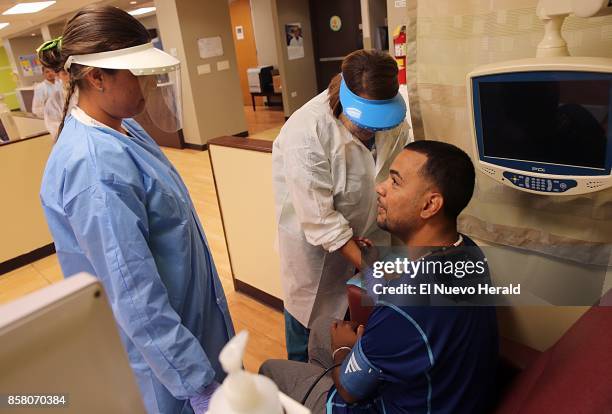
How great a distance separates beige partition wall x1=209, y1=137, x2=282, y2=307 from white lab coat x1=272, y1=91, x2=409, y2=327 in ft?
1.79

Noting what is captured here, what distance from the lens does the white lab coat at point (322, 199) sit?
139cm

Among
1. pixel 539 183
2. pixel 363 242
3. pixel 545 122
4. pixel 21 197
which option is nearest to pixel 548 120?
pixel 545 122

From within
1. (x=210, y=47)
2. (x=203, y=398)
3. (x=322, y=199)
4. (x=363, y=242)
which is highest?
(x=210, y=47)

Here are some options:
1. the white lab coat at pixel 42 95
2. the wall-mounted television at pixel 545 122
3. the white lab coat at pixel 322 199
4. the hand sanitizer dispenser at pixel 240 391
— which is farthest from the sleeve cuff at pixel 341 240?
the white lab coat at pixel 42 95

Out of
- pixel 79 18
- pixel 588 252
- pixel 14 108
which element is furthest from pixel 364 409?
pixel 14 108

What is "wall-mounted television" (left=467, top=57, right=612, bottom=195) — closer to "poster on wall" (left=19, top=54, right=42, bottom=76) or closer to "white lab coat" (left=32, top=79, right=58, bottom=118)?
"white lab coat" (left=32, top=79, right=58, bottom=118)

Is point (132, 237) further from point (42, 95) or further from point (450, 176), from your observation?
point (42, 95)

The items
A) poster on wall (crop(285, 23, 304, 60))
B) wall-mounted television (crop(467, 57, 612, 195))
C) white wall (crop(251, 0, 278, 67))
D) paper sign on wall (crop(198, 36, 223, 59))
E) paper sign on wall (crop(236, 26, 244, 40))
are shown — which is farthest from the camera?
paper sign on wall (crop(236, 26, 244, 40))

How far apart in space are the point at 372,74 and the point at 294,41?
6.43 meters

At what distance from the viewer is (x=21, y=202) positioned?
3543mm

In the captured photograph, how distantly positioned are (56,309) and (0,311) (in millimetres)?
37

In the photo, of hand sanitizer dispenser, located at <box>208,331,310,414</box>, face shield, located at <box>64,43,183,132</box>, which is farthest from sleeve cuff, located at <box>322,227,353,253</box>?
hand sanitizer dispenser, located at <box>208,331,310,414</box>

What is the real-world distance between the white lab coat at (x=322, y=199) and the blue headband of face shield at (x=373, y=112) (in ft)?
0.40

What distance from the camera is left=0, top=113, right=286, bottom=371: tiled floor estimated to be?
2303 millimetres
